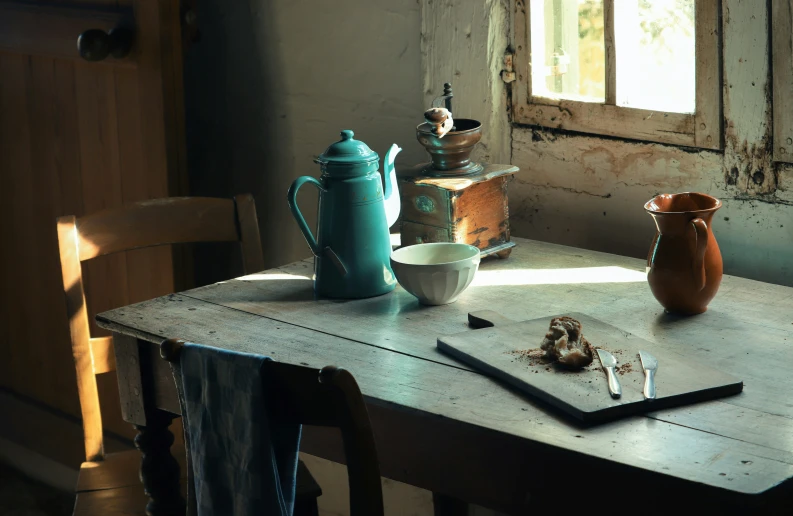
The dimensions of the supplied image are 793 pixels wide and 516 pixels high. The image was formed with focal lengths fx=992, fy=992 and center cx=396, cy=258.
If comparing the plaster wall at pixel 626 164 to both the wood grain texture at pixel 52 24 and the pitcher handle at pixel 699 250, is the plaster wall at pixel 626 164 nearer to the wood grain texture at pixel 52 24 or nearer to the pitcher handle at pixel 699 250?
the pitcher handle at pixel 699 250

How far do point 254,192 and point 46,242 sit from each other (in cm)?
62

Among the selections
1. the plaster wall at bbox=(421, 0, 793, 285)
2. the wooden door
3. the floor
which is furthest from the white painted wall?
the floor

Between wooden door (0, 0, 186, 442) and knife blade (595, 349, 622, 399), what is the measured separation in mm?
1253

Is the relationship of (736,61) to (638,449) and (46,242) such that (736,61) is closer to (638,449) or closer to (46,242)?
(638,449)

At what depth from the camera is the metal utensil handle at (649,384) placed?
1.17m

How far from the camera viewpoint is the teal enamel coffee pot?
1.61 metres

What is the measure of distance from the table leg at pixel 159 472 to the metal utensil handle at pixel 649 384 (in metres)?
0.81

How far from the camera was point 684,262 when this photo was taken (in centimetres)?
144

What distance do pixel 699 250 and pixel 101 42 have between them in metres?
1.42

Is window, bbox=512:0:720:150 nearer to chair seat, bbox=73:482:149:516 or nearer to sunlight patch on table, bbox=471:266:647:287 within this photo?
sunlight patch on table, bbox=471:266:647:287

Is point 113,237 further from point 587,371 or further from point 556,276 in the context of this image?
point 587,371

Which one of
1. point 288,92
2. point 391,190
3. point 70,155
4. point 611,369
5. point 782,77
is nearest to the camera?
point 611,369

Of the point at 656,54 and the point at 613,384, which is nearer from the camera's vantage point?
the point at 613,384

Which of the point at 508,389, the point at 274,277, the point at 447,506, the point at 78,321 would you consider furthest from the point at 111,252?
the point at 508,389
